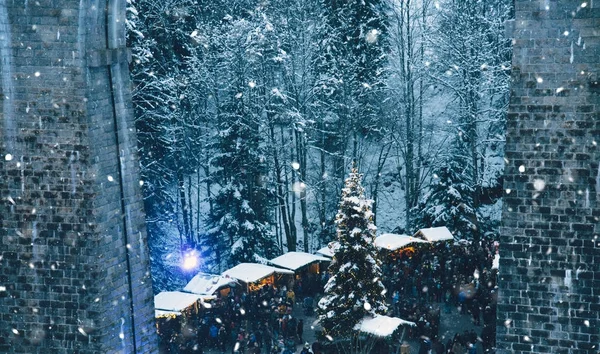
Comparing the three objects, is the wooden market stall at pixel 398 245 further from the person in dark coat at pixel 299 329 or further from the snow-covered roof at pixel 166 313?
the snow-covered roof at pixel 166 313

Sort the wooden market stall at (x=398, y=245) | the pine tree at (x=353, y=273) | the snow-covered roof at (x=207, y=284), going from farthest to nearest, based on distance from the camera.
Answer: the wooden market stall at (x=398, y=245)
the snow-covered roof at (x=207, y=284)
the pine tree at (x=353, y=273)

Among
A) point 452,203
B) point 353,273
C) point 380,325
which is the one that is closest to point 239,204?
point 452,203

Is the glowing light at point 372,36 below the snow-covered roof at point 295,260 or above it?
above

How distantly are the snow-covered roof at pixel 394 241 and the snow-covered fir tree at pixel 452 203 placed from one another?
10.7 feet

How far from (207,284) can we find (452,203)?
1076 cm

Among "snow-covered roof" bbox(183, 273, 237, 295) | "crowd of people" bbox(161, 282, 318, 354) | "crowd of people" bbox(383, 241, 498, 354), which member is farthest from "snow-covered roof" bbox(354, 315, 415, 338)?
"snow-covered roof" bbox(183, 273, 237, 295)

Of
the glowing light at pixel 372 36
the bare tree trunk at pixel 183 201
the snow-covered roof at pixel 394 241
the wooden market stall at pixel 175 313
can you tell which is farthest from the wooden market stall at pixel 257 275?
the glowing light at pixel 372 36

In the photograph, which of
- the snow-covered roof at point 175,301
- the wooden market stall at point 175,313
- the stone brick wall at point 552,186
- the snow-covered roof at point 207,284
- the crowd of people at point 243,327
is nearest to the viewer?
the stone brick wall at point 552,186

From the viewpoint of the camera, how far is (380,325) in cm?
1844

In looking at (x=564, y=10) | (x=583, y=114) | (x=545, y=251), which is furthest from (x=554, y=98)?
(x=545, y=251)

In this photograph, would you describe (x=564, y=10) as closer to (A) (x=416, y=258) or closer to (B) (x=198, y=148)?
(A) (x=416, y=258)

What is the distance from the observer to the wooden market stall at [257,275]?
2239cm

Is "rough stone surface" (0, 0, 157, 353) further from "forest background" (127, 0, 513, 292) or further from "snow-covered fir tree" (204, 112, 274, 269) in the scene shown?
"snow-covered fir tree" (204, 112, 274, 269)

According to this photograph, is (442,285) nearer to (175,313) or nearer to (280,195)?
(175,313)
